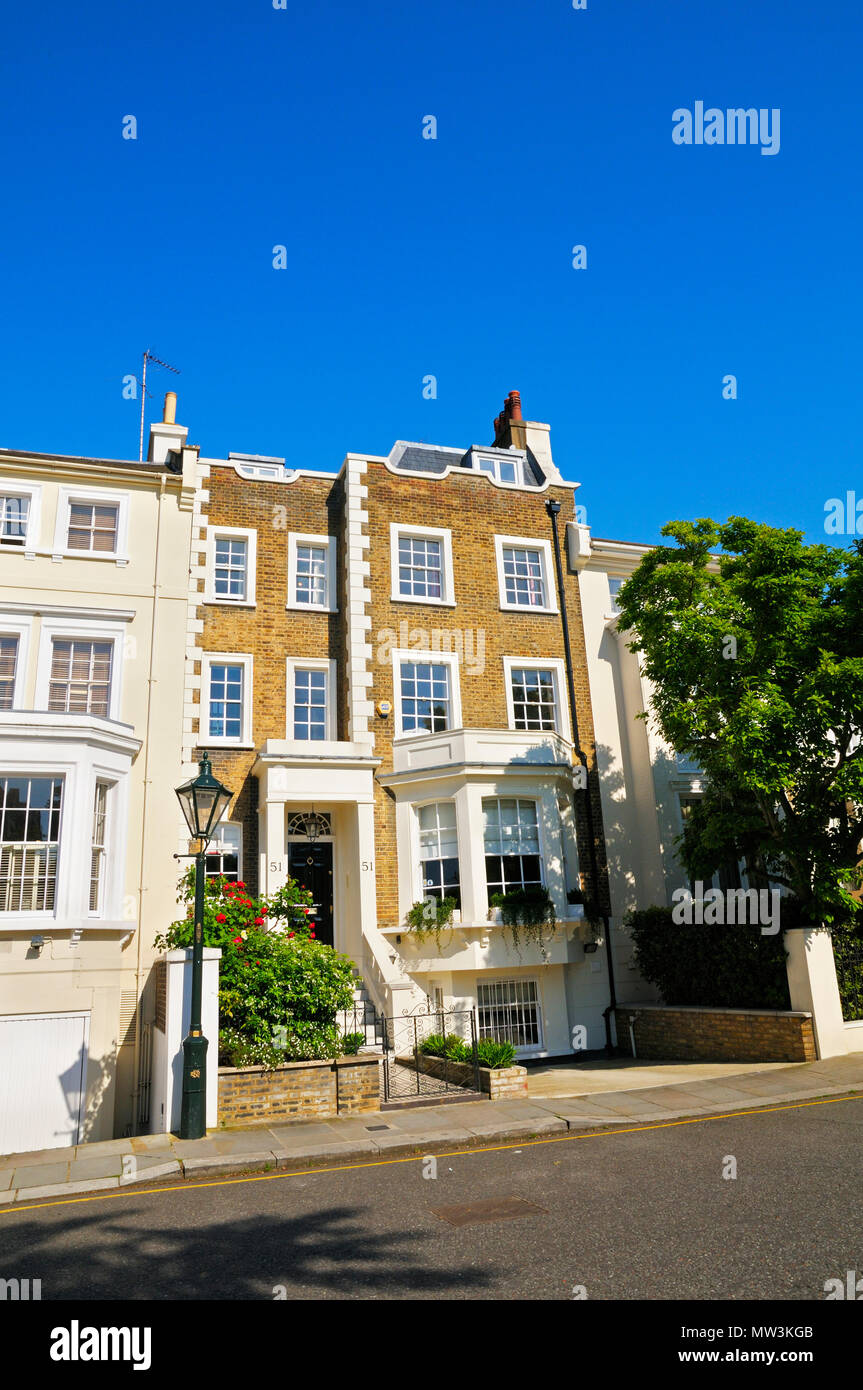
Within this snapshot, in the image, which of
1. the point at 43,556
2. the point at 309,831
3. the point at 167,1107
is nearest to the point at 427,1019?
the point at 309,831

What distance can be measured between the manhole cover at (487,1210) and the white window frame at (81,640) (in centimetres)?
1232

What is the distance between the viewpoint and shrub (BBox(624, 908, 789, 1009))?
52.9ft

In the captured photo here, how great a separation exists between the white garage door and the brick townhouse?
4.62 meters

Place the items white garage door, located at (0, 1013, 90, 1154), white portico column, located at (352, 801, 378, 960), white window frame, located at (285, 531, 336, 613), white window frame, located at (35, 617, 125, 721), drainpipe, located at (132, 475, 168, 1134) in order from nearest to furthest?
white garage door, located at (0, 1013, 90, 1154), drainpipe, located at (132, 475, 168, 1134), white window frame, located at (35, 617, 125, 721), white portico column, located at (352, 801, 378, 960), white window frame, located at (285, 531, 336, 613)

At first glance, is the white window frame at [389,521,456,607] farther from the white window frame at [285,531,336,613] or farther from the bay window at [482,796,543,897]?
the bay window at [482,796,543,897]

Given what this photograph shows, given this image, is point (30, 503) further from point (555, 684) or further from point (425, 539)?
point (555, 684)

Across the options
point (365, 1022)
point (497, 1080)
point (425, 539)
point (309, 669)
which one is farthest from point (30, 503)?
point (497, 1080)

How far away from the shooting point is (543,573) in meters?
22.8

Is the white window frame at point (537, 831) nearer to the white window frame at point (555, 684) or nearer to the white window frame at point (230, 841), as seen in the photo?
the white window frame at point (555, 684)

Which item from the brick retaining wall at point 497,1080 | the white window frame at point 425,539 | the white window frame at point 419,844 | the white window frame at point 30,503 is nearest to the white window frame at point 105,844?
the white window frame at point 30,503

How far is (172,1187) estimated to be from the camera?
9656mm

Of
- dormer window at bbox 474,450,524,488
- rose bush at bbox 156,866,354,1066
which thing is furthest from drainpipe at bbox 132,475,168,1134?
dormer window at bbox 474,450,524,488

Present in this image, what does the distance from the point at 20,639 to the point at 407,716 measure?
27.1 feet

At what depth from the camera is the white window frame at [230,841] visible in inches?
730
